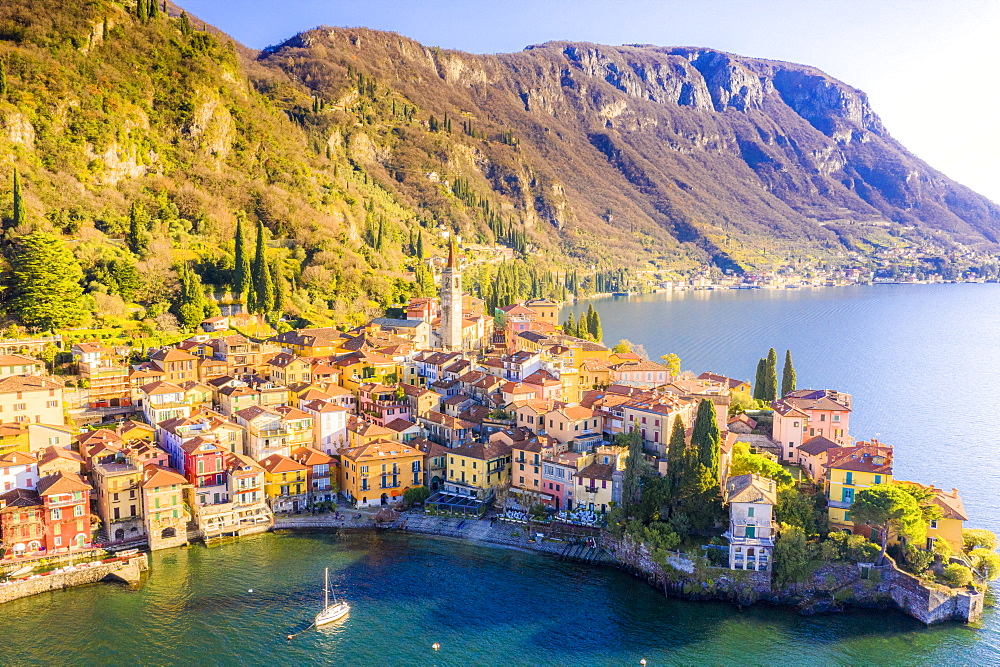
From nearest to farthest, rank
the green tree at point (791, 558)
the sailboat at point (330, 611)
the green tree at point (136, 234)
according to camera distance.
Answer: the sailboat at point (330, 611), the green tree at point (791, 558), the green tree at point (136, 234)

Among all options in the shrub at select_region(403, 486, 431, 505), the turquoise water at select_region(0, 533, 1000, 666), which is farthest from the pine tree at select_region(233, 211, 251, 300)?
the turquoise water at select_region(0, 533, 1000, 666)

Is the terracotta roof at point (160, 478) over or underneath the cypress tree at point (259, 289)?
underneath

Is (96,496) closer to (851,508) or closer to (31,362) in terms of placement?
(31,362)

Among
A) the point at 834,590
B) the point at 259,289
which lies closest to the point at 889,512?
the point at 834,590

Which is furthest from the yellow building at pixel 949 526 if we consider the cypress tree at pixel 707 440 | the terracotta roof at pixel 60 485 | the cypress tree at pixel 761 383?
the terracotta roof at pixel 60 485

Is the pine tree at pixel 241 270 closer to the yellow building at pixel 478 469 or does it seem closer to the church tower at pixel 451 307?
the church tower at pixel 451 307

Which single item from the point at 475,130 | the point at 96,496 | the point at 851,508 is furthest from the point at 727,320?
the point at 96,496

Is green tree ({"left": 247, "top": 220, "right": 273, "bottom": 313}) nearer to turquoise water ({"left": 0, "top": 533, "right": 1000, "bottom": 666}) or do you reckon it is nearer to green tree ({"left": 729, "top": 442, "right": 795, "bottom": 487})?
turquoise water ({"left": 0, "top": 533, "right": 1000, "bottom": 666})

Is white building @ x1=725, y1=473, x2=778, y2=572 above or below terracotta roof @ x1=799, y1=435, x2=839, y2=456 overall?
below
